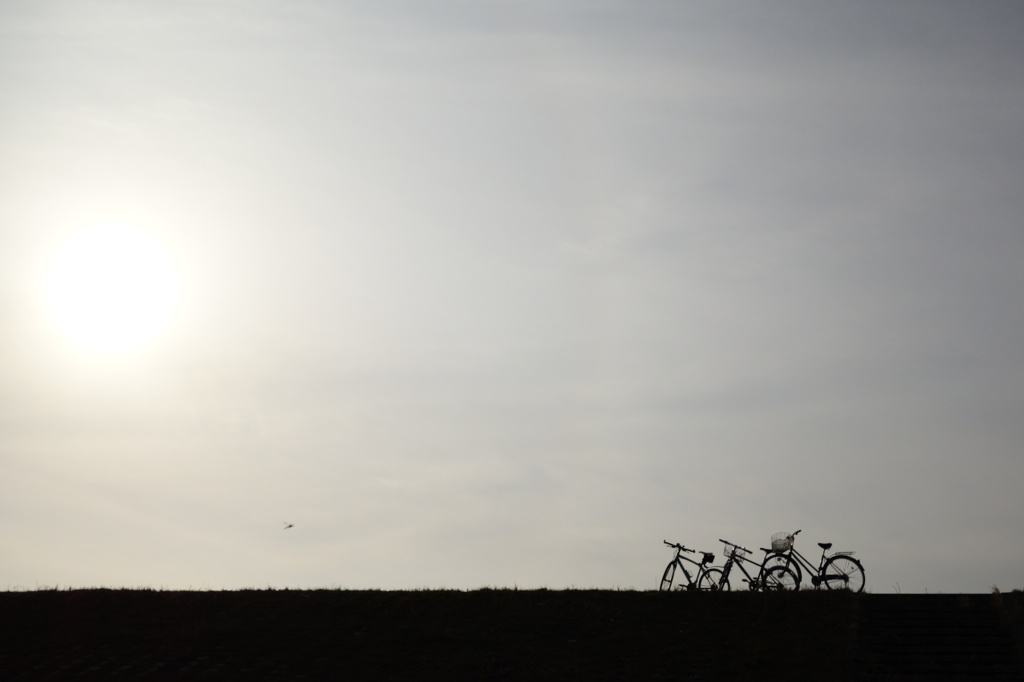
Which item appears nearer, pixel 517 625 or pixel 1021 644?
pixel 1021 644

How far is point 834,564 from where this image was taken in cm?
2795

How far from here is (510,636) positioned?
24.8m

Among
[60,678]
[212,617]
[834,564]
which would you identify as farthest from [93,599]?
[834,564]

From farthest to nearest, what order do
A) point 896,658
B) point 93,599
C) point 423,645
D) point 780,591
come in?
1. point 93,599
2. point 780,591
3. point 423,645
4. point 896,658

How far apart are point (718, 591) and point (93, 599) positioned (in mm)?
16531

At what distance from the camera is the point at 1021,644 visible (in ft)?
75.3

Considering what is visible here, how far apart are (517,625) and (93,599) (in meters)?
11.7

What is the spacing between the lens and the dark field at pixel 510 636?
2256 centimetres

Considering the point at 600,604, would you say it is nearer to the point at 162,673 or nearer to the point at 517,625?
the point at 517,625

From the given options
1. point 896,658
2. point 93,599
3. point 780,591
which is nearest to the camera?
point 896,658

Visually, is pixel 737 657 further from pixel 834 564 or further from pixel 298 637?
pixel 298 637

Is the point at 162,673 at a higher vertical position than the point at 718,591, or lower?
lower

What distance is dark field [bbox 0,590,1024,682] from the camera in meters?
22.6

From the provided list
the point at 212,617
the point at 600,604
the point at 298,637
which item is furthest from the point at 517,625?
the point at 212,617
